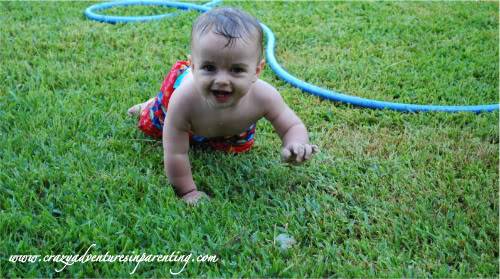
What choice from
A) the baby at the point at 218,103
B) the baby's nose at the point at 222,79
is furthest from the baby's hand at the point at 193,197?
the baby's nose at the point at 222,79

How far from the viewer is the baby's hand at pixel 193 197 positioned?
2.41 m

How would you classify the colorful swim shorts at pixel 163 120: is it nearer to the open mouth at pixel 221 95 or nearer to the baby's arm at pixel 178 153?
the baby's arm at pixel 178 153

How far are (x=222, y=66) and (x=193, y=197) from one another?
24.1 inches

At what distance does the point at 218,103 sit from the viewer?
2402 mm

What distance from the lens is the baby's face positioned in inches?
86.7

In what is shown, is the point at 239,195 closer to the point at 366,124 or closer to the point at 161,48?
the point at 366,124

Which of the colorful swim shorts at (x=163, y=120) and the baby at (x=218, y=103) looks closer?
the baby at (x=218, y=103)

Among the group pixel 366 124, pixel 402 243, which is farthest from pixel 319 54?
pixel 402 243

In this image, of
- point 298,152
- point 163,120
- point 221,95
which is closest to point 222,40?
point 221,95

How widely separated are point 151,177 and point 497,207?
156cm

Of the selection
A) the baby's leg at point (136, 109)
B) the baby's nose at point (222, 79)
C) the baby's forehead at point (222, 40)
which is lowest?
the baby's leg at point (136, 109)

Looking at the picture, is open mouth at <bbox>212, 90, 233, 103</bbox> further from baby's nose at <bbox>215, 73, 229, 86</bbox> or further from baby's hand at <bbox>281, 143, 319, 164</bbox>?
baby's hand at <bbox>281, 143, 319, 164</bbox>

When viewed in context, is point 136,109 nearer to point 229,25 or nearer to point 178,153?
point 178,153

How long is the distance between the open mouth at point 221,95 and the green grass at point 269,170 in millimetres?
436
